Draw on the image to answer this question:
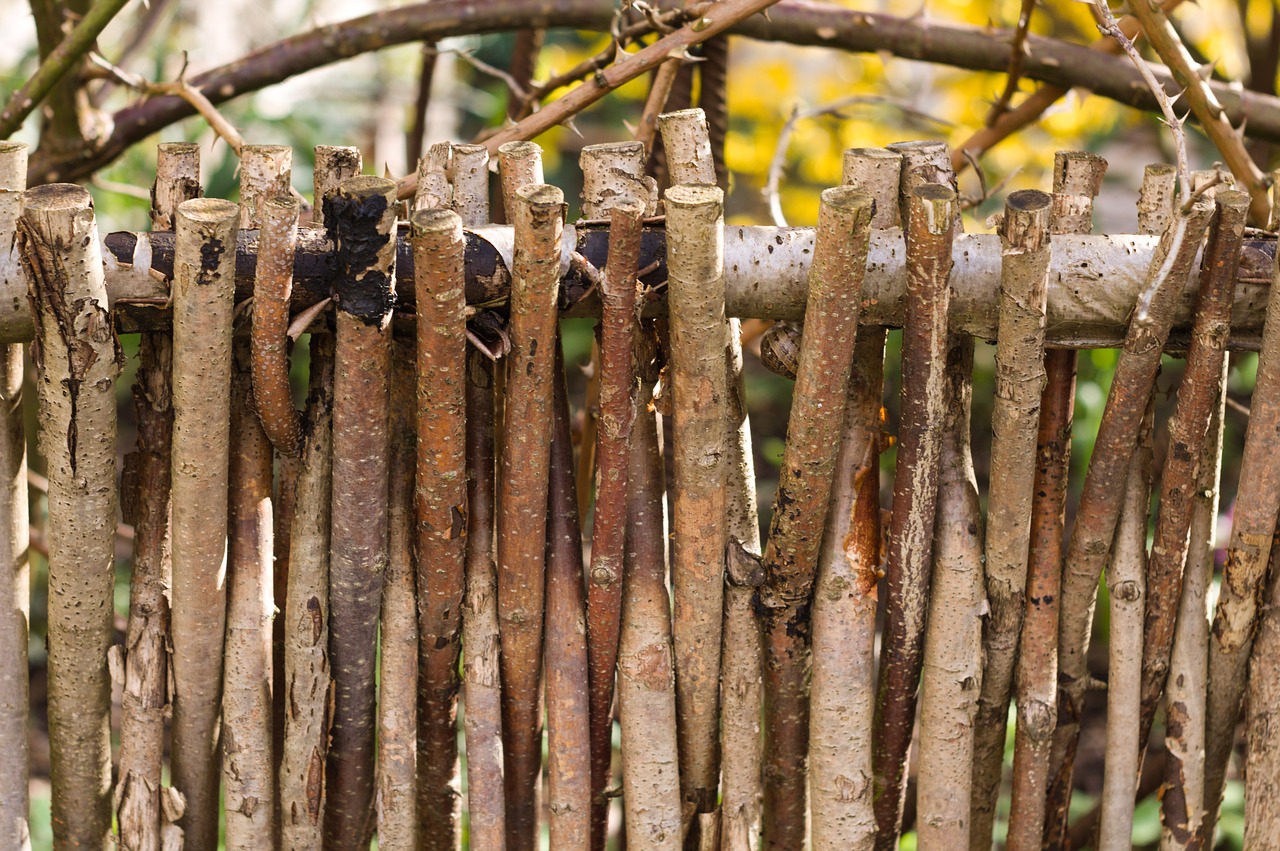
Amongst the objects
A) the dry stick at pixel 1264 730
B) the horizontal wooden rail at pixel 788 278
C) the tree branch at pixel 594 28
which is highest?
the tree branch at pixel 594 28

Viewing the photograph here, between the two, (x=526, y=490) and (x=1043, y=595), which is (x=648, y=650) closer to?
(x=526, y=490)

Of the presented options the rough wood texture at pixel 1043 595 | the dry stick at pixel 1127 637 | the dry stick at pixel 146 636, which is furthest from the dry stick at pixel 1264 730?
the dry stick at pixel 146 636

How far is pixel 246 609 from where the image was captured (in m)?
1.37

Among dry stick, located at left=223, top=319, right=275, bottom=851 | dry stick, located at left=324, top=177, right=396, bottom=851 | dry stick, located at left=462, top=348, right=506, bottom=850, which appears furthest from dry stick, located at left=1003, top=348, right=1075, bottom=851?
dry stick, located at left=223, top=319, right=275, bottom=851

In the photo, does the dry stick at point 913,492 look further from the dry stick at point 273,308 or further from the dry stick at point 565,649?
the dry stick at point 273,308

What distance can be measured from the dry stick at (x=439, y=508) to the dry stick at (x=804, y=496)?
0.36 m

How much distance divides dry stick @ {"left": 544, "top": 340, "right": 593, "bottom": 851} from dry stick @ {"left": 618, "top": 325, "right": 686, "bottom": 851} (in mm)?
50

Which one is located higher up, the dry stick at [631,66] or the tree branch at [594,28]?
the tree branch at [594,28]

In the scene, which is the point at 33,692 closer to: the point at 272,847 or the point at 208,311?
the point at 272,847

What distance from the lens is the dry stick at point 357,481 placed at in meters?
1.20

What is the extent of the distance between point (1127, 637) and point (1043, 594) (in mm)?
117

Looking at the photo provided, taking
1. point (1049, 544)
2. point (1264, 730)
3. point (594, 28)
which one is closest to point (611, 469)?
point (1049, 544)

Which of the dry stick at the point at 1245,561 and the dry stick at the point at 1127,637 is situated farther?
the dry stick at the point at 1127,637

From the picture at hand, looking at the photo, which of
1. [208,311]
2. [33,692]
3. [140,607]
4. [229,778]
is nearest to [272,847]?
[229,778]
